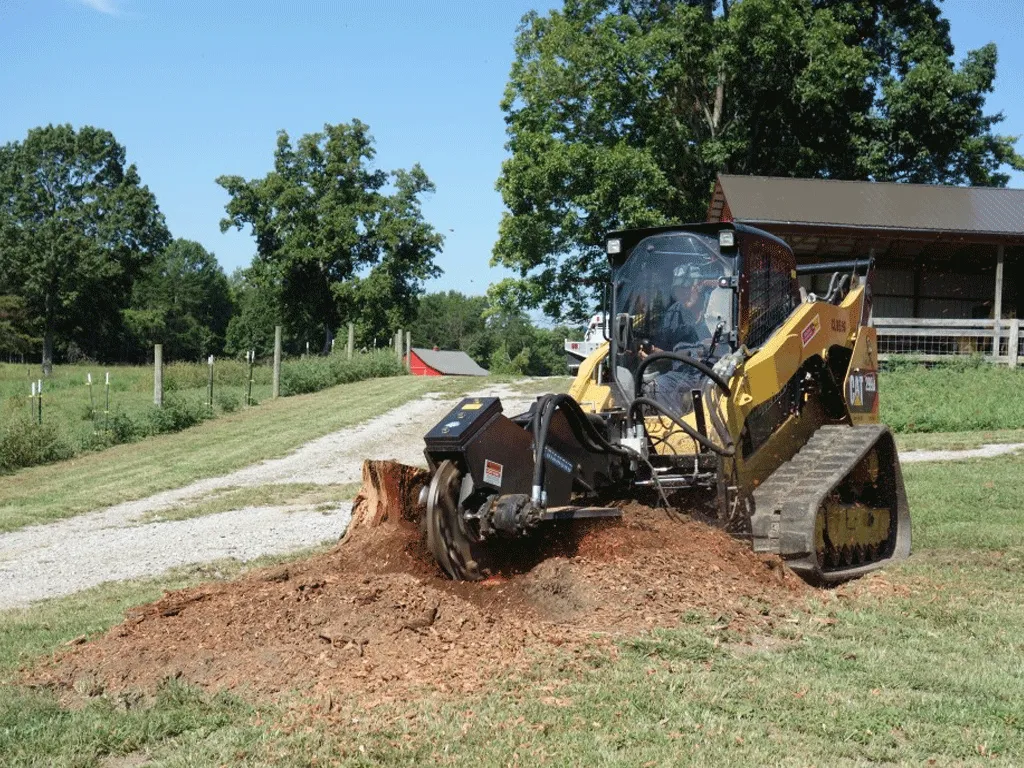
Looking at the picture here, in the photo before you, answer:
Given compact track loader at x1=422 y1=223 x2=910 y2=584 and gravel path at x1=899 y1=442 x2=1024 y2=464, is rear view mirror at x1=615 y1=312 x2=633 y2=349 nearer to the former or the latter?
compact track loader at x1=422 y1=223 x2=910 y2=584

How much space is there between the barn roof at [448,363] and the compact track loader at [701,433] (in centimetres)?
5610

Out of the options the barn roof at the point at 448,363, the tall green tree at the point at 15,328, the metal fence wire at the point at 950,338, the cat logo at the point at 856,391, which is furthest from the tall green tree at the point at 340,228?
the cat logo at the point at 856,391

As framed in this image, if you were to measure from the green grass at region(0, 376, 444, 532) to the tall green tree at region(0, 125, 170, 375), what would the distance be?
143 feet

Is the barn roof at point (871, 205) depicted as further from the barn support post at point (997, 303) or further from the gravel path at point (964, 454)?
the gravel path at point (964, 454)

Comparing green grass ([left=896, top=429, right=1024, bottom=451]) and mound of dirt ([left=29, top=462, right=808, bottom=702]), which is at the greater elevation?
green grass ([left=896, top=429, right=1024, bottom=451])

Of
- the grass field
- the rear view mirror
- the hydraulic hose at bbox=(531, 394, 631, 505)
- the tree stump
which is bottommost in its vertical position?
the grass field

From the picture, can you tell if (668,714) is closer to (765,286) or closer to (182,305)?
(765,286)

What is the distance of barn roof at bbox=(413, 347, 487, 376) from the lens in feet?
230

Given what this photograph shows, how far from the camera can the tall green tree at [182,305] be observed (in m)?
95.6

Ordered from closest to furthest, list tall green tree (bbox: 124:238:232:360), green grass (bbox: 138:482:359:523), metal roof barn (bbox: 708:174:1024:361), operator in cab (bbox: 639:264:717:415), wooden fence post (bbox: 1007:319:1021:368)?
operator in cab (bbox: 639:264:717:415) < green grass (bbox: 138:482:359:523) < wooden fence post (bbox: 1007:319:1021:368) < metal roof barn (bbox: 708:174:1024:361) < tall green tree (bbox: 124:238:232:360)

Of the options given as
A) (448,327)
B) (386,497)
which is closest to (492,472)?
(386,497)

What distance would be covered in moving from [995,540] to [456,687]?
271 inches

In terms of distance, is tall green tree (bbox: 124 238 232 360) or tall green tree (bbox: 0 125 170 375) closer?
tall green tree (bbox: 0 125 170 375)

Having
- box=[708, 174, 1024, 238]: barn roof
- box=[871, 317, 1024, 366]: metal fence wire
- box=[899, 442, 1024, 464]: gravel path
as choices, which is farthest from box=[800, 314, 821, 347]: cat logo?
box=[871, 317, 1024, 366]: metal fence wire
